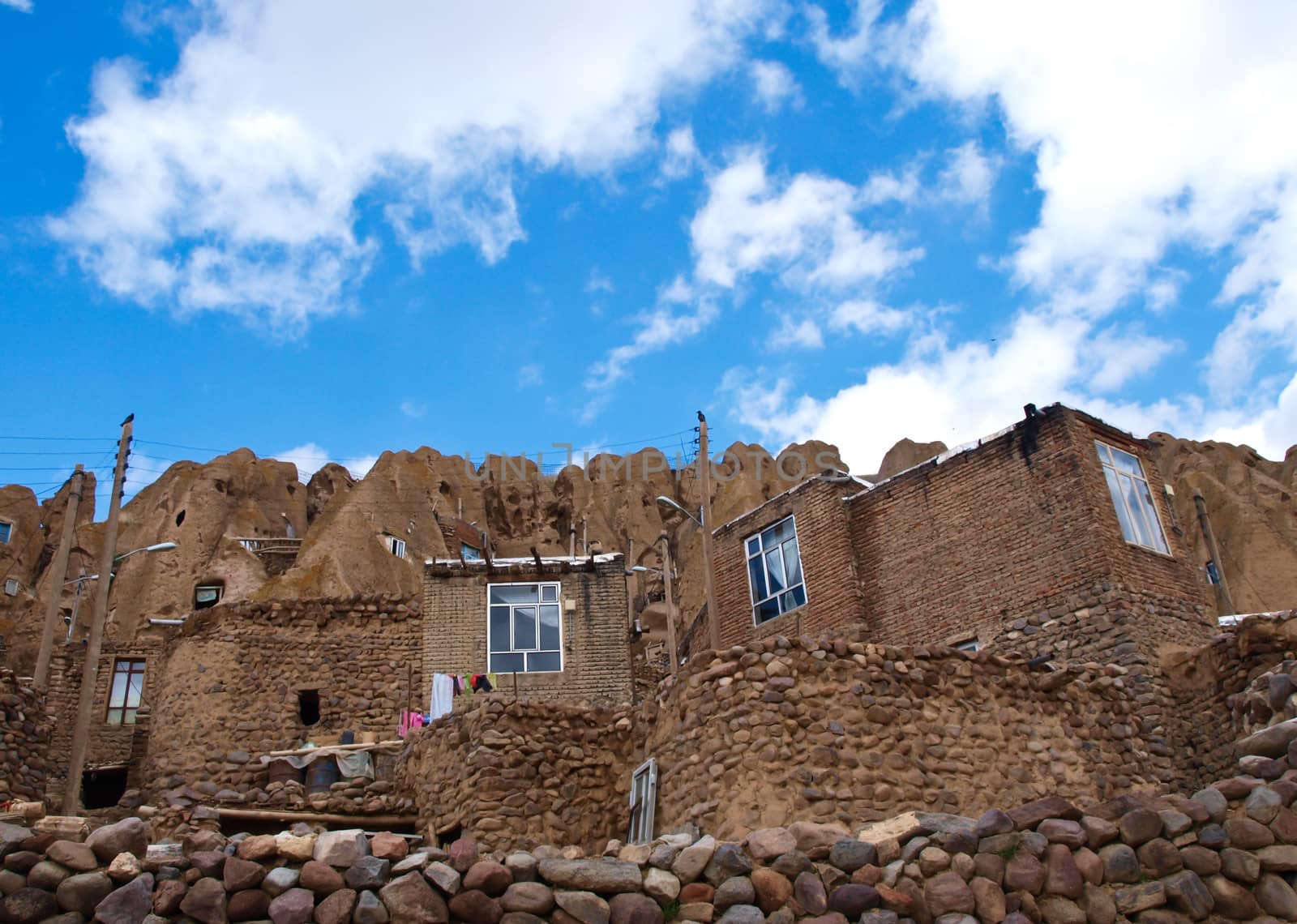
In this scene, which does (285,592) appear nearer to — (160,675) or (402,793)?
(160,675)

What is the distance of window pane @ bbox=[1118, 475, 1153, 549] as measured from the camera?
1975 centimetres

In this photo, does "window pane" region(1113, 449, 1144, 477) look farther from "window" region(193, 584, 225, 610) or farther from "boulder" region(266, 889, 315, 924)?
"window" region(193, 584, 225, 610)

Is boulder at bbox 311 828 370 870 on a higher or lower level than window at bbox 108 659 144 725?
lower

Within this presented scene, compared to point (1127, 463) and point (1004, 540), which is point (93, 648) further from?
point (1127, 463)

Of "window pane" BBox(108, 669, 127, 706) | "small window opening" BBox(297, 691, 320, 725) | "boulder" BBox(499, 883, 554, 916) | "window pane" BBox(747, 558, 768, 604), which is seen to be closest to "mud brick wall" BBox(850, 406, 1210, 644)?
"window pane" BBox(747, 558, 768, 604)

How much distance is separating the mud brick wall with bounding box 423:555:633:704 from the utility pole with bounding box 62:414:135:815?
20.7ft

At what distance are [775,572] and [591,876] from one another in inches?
647

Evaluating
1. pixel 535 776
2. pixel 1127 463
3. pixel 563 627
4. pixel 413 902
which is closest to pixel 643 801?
pixel 535 776

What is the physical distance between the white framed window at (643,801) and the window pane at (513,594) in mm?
9688

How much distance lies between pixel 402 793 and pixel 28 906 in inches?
455

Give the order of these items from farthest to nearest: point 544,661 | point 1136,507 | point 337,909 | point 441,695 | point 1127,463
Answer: point 544,661
point 441,695
point 1127,463
point 1136,507
point 337,909

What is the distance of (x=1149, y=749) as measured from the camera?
1606 cm

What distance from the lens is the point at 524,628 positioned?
24.1 meters

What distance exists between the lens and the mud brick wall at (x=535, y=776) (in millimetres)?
15047
